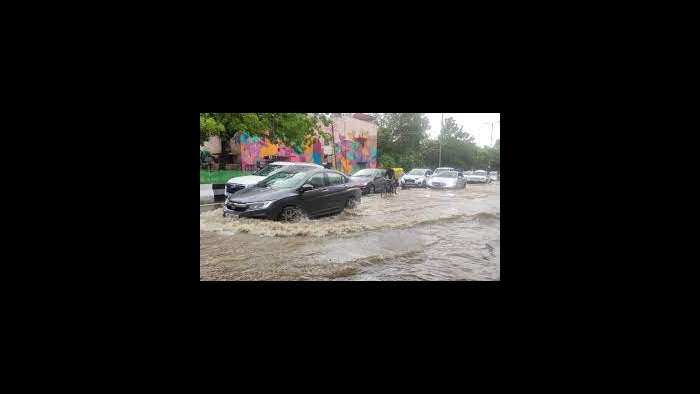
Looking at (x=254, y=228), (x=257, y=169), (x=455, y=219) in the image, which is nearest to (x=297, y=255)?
(x=254, y=228)

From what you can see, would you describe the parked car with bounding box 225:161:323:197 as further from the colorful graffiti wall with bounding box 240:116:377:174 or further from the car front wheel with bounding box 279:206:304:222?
the car front wheel with bounding box 279:206:304:222

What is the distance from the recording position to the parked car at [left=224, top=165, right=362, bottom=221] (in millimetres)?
3168

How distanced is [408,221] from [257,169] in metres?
1.62

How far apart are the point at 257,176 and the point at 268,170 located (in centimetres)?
12

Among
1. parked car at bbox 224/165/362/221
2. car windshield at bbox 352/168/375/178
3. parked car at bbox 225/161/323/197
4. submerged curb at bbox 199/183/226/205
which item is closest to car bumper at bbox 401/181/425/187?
car windshield at bbox 352/168/375/178

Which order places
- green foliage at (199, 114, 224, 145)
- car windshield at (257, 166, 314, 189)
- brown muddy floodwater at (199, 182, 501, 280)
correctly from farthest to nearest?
car windshield at (257, 166, 314, 189) → brown muddy floodwater at (199, 182, 501, 280) → green foliage at (199, 114, 224, 145)

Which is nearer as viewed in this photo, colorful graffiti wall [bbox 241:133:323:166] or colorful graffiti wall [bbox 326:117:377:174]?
colorful graffiti wall [bbox 326:117:377:174]

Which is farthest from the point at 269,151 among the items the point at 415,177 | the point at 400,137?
the point at 415,177

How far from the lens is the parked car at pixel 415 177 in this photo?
3428mm

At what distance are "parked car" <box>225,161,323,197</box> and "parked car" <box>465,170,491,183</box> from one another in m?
1.56

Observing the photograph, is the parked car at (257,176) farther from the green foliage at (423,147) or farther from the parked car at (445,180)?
the parked car at (445,180)

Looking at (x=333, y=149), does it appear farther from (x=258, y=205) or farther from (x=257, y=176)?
(x=258, y=205)
